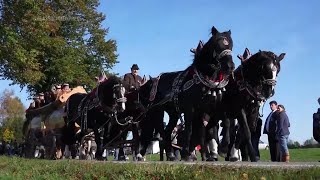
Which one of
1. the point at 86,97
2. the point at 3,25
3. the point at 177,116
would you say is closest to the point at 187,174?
the point at 177,116

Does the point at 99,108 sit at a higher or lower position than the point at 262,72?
lower

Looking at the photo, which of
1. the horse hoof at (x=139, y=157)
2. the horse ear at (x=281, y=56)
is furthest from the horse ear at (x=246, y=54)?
the horse hoof at (x=139, y=157)

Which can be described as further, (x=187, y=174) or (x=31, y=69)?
(x=31, y=69)

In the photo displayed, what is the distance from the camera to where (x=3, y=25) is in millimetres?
24797

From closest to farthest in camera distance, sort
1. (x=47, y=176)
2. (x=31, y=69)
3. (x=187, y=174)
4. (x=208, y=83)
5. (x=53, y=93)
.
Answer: (x=187, y=174) < (x=47, y=176) < (x=208, y=83) < (x=53, y=93) < (x=31, y=69)

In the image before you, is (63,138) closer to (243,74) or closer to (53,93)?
(53,93)

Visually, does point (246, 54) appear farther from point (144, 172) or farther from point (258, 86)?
point (144, 172)

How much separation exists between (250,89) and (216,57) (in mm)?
996

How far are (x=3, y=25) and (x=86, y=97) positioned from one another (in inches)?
446

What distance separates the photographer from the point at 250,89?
10.9 m

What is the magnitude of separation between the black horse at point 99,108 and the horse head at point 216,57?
3.09 meters

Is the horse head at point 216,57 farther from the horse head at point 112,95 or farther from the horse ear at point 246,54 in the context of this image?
the horse head at point 112,95

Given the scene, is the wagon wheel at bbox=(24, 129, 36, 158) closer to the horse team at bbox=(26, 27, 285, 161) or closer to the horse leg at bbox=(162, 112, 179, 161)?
the horse team at bbox=(26, 27, 285, 161)

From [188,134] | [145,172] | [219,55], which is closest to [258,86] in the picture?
[219,55]
